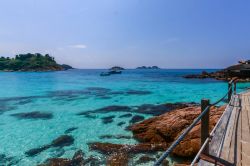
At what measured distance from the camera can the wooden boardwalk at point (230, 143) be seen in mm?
4348

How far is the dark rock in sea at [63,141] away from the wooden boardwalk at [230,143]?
31.0 feet

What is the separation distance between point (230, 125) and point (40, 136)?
12.9 meters

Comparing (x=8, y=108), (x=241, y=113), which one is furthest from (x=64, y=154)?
(x=8, y=108)

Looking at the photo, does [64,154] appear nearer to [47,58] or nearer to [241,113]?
[241,113]

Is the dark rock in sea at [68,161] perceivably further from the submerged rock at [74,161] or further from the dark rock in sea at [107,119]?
the dark rock in sea at [107,119]

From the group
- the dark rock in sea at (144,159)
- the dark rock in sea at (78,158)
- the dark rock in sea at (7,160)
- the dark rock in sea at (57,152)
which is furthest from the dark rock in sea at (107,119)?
the dark rock in sea at (7,160)

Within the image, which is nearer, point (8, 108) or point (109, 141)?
point (109, 141)

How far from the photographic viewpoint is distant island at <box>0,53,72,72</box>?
531 ft

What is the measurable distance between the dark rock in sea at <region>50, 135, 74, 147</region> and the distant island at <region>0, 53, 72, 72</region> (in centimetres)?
16544

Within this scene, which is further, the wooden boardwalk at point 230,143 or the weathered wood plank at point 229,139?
the weathered wood plank at point 229,139

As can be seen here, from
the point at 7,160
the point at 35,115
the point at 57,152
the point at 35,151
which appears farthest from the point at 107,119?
the point at 7,160

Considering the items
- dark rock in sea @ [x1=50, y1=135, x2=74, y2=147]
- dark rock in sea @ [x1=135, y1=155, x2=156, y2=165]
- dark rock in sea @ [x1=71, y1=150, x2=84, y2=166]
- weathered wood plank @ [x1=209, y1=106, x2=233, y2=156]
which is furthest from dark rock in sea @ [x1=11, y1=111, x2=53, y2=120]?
weathered wood plank @ [x1=209, y1=106, x2=233, y2=156]

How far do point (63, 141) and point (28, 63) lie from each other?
17512cm

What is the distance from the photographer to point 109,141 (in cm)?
1256
